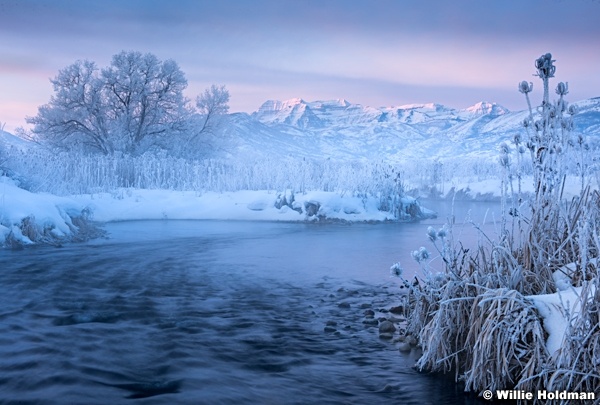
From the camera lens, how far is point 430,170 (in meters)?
55.7

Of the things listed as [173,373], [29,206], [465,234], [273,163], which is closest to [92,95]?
[273,163]

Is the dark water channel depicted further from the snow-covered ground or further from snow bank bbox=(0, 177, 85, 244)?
the snow-covered ground

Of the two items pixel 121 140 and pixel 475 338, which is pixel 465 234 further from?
pixel 121 140

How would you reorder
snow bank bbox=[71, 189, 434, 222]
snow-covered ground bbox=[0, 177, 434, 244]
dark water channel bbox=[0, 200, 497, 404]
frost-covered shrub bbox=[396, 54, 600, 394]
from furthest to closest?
snow bank bbox=[71, 189, 434, 222] → snow-covered ground bbox=[0, 177, 434, 244] → dark water channel bbox=[0, 200, 497, 404] → frost-covered shrub bbox=[396, 54, 600, 394]

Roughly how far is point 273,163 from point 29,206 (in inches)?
687

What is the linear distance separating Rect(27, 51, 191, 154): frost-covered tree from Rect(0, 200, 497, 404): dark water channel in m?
22.1

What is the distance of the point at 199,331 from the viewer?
21.9ft

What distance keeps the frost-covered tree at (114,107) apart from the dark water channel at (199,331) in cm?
2213

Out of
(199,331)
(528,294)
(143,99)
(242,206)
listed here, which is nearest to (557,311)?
(528,294)

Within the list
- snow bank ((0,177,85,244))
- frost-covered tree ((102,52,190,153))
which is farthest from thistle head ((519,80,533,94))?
frost-covered tree ((102,52,190,153))

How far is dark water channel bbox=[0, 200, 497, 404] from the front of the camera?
477 centimetres

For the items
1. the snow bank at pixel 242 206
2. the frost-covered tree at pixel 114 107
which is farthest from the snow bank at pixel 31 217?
the frost-covered tree at pixel 114 107

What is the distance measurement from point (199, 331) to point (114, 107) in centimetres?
3105

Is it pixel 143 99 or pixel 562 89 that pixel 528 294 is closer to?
pixel 562 89
